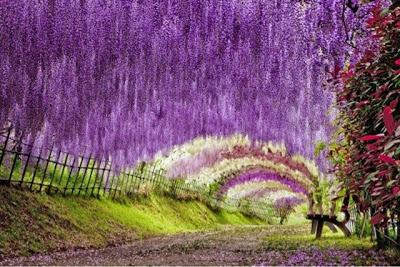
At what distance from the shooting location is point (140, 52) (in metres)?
9.65

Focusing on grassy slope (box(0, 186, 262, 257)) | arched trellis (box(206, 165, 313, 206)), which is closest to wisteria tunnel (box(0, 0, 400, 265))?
grassy slope (box(0, 186, 262, 257))

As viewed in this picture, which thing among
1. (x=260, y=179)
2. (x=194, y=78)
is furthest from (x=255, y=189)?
(x=194, y=78)

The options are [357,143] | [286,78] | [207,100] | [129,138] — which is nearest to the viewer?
[357,143]

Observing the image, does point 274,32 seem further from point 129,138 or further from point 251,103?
point 129,138

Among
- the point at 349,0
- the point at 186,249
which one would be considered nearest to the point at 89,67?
the point at 186,249

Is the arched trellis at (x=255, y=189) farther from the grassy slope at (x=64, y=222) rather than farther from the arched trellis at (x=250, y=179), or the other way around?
the grassy slope at (x=64, y=222)

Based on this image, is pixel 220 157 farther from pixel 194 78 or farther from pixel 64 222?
pixel 64 222

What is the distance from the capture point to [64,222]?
10852mm

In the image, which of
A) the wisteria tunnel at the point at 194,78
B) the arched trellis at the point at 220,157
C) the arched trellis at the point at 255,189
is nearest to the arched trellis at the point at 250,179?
the arched trellis at the point at 255,189

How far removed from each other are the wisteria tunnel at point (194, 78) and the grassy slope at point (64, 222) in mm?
483

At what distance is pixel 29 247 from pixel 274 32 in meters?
4.75

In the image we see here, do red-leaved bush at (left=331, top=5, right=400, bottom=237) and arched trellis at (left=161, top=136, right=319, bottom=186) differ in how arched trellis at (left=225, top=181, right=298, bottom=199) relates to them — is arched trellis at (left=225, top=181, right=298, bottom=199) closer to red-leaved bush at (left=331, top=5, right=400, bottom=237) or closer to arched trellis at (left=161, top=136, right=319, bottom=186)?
arched trellis at (left=161, top=136, right=319, bottom=186)

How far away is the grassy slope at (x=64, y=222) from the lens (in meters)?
8.79

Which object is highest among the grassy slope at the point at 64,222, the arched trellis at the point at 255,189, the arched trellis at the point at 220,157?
the arched trellis at the point at 220,157
